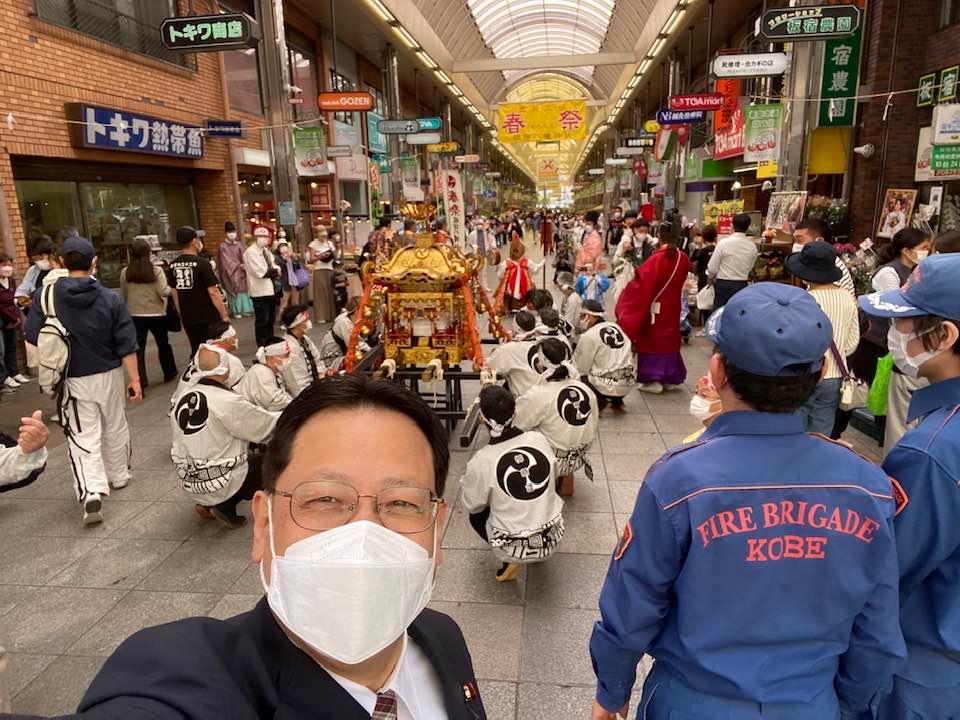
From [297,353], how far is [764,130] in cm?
929

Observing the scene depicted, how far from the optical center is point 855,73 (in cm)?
1041

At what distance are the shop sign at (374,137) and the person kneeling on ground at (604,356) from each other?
1608cm

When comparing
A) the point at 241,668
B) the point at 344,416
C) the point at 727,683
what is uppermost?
the point at 344,416

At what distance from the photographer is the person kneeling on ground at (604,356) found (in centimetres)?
621

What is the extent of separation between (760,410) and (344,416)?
959 mm

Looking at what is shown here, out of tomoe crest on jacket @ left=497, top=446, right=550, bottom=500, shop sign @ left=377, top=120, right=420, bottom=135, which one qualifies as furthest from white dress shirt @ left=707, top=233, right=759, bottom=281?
shop sign @ left=377, top=120, right=420, bottom=135

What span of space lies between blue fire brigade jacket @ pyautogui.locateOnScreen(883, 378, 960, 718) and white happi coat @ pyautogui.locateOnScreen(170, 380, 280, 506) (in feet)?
11.9

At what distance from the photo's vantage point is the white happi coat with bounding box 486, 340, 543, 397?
5.22 m

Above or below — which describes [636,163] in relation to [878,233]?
above

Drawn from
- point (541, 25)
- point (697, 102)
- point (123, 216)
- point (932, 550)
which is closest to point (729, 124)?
point (697, 102)

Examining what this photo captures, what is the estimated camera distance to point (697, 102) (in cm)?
1295

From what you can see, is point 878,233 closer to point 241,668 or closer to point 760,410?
point 760,410

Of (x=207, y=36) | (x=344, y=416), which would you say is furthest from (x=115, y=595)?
(x=207, y=36)

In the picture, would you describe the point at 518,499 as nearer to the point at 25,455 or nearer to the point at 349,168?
the point at 25,455
